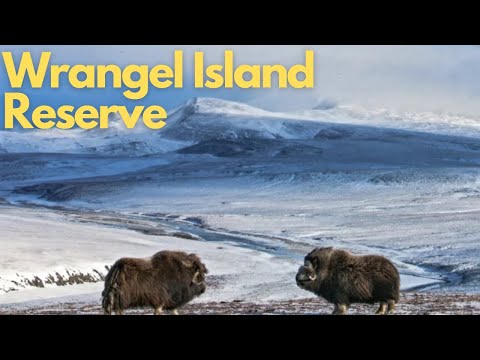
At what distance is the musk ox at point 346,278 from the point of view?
39.4ft

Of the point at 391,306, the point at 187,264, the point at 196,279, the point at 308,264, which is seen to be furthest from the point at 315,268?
the point at 187,264

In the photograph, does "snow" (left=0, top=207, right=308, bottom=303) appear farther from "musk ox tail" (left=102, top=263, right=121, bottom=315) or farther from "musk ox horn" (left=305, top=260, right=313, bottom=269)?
"musk ox tail" (left=102, top=263, right=121, bottom=315)

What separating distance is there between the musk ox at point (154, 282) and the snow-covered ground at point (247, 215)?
11905 millimetres

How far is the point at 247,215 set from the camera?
2741 inches

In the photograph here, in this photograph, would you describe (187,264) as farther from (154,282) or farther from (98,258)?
(98,258)

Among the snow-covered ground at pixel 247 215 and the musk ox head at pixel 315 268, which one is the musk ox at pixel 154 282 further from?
the snow-covered ground at pixel 247 215

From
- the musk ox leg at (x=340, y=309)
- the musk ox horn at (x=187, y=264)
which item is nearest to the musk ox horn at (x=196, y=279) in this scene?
the musk ox horn at (x=187, y=264)

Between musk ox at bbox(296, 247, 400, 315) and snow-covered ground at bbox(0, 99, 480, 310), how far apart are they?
11.7 meters

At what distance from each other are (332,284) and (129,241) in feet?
103

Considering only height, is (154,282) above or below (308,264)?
below

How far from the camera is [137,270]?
1145cm

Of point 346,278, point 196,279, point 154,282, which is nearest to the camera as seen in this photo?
point 154,282

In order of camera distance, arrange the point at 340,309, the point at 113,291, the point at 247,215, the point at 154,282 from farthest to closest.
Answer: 1. the point at 247,215
2. the point at 340,309
3. the point at 154,282
4. the point at 113,291

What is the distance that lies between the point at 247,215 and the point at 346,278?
2269 inches
